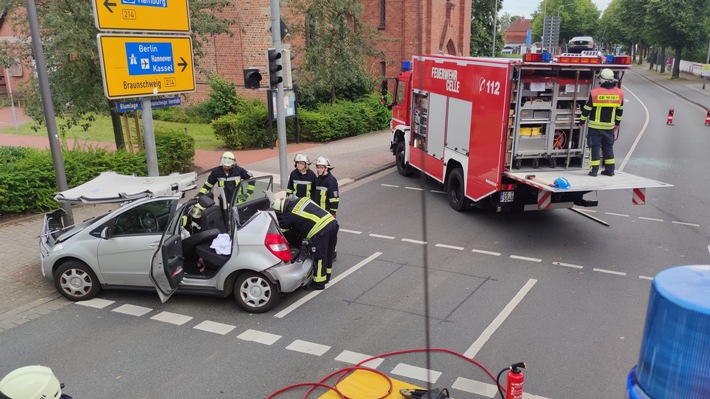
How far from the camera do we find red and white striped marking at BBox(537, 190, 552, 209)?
9.84 meters

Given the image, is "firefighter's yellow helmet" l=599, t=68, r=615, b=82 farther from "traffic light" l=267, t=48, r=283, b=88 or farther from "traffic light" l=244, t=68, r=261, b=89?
"traffic light" l=244, t=68, r=261, b=89

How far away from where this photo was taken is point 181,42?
9703 mm

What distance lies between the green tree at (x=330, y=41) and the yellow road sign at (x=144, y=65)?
1263 cm

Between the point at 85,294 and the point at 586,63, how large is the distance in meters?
8.77

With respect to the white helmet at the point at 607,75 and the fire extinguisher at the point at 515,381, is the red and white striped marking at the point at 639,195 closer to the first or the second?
the white helmet at the point at 607,75

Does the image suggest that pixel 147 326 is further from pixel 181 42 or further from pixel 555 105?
pixel 555 105

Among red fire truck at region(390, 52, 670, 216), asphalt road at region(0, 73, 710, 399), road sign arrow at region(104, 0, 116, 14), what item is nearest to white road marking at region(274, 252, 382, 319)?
asphalt road at region(0, 73, 710, 399)

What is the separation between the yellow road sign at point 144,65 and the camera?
8.74m

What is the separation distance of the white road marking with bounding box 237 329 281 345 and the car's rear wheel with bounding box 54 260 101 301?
241 cm

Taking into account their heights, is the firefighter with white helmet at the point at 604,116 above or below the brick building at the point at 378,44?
below

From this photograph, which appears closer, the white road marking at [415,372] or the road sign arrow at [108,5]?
the white road marking at [415,372]

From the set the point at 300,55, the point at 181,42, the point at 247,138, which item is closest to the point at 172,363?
the point at 181,42

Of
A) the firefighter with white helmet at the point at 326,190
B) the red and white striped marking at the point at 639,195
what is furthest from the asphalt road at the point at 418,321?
the firefighter with white helmet at the point at 326,190

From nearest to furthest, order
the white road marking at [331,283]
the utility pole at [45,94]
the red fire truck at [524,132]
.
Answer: the white road marking at [331,283] → the utility pole at [45,94] → the red fire truck at [524,132]
